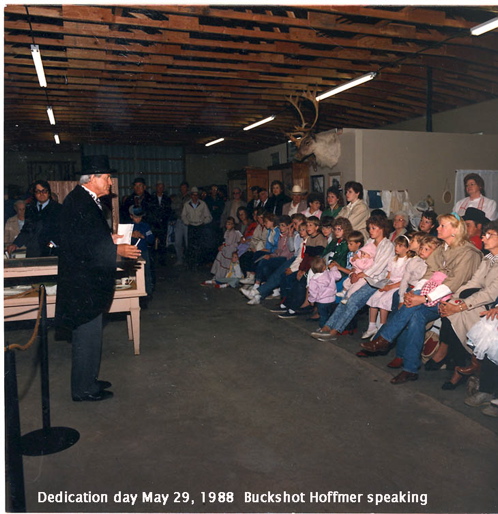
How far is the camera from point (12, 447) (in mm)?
2098

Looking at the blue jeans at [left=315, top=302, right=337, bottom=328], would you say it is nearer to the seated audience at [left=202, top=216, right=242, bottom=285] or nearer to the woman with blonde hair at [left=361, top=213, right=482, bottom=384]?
the woman with blonde hair at [left=361, top=213, right=482, bottom=384]

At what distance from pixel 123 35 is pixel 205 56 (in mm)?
1271

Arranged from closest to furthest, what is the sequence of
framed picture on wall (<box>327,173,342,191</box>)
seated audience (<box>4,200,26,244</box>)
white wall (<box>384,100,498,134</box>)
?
seated audience (<box>4,200,26,244</box>) < framed picture on wall (<box>327,173,342,191</box>) < white wall (<box>384,100,498,134</box>)

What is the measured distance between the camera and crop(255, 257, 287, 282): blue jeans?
694cm

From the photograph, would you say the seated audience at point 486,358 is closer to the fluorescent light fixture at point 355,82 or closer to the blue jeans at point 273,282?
the blue jeans at point 273,282

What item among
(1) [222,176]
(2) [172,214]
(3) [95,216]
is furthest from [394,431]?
(1) [222,176]

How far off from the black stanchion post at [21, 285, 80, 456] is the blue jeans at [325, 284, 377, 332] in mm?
2798

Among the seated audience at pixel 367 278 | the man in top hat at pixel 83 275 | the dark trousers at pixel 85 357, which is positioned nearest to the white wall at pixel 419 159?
the seated audience at pixel 367 278

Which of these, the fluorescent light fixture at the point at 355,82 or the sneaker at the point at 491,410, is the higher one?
the fluorescent light fixture at the point at 355,82

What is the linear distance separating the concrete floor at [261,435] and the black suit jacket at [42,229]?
57.2 inches

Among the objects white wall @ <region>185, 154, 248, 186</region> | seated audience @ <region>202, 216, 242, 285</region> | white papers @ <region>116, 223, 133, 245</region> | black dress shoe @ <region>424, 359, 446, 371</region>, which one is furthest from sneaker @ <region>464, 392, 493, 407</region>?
white wall @ <region>185, 154, 248, 186</region>

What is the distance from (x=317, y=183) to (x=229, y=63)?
2.71 meters

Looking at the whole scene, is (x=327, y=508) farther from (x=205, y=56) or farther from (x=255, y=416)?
(x=205, y=56)

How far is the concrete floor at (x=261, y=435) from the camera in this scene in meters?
2.37
